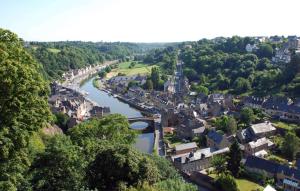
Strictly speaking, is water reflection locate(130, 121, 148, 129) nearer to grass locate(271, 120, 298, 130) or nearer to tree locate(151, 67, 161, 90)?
grass locate(271, 120, 298, 130)

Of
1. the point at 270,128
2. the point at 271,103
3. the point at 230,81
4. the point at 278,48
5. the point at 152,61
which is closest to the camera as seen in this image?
the point at 270,128

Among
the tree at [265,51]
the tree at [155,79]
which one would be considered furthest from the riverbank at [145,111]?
the tree at [265,51]

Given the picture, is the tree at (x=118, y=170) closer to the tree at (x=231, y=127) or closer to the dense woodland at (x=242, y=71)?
the tree at (x=231, y=127)

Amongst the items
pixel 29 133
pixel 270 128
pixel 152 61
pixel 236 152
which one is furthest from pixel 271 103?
pixel 152 61

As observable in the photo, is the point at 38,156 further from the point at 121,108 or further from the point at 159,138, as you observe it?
the point at 121,108

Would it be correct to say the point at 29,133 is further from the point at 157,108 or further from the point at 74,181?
the point at 157,108

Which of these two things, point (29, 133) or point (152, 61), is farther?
point (152, 61)
